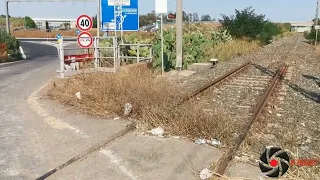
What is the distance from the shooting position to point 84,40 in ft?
42.2

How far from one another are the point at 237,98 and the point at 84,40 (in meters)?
5.74

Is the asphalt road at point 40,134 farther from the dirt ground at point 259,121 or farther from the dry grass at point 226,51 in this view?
the dry grass at point 226,51

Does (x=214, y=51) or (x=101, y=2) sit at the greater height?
(x=101, y=2)

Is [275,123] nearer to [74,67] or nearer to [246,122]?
[246,122]

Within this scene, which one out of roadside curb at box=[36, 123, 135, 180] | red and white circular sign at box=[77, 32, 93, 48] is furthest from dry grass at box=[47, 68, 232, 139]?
red and white circular sign at box=[77, 32, 93, 48]

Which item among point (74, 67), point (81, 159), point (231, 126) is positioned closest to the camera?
point (81, 159)

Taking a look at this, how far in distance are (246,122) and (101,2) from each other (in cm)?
1239

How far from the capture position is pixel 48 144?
6.29 m

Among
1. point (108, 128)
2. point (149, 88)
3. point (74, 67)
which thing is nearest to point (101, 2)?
point (74, 67)

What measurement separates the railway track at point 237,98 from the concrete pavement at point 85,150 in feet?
1.72

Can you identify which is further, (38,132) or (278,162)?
(38,132)

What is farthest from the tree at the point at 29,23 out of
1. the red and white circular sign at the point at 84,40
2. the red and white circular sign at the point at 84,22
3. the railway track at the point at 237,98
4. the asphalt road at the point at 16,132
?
the asphalt road at the point at 16,132

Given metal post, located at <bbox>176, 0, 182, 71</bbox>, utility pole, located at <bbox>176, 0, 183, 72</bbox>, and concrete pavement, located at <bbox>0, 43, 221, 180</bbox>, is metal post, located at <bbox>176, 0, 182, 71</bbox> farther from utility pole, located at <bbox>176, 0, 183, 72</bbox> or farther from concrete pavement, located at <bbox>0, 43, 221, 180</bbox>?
concrete pavement, located at <bbox>0, 43, 221, 180</bbox>

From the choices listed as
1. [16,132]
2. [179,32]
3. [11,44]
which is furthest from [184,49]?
[16,132]
